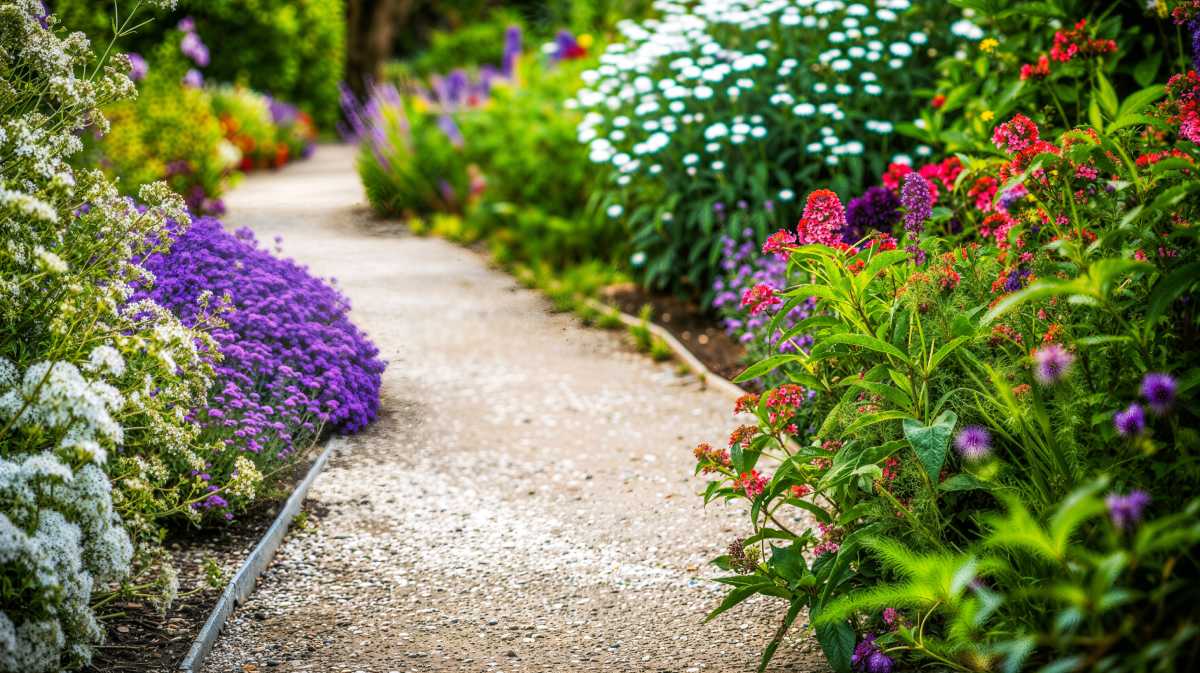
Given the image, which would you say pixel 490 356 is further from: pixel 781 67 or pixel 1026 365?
pixel 1026 365

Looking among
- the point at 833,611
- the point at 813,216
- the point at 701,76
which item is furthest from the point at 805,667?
the point at 701,76

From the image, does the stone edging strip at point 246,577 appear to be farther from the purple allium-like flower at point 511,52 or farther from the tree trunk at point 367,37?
the tree trunk at point 367,37

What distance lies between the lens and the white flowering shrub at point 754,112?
5832mm

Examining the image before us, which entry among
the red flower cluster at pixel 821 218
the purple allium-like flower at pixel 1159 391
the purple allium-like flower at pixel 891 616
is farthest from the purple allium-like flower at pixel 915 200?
the purple allium-like flower at pixel 1159 391

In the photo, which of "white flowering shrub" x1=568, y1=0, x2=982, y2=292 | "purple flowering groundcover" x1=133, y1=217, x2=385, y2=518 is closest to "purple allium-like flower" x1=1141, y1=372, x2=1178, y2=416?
"purple flowering groundcover" x1=133, y1=217, x2=385, y2=518

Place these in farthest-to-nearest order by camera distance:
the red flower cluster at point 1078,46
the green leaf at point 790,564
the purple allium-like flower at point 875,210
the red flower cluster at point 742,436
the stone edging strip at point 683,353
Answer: the stone edging strip at point 683,353
the purple allium-like flower at point 875,210
the red flower cluster at point 1078,46
the red flower cluster at point 742,436
the green leaf at point 790,564

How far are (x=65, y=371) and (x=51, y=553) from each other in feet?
1.32

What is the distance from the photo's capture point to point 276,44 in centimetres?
1556

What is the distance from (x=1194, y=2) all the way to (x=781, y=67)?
3.10 meters

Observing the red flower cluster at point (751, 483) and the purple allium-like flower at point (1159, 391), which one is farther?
the red flower cluster at point (751, 483)

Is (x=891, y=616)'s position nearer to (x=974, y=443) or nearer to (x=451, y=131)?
(x=974, y=443)

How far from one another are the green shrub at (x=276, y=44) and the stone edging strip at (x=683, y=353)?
862cm

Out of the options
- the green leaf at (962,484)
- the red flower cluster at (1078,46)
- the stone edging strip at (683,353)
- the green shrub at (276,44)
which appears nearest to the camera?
the green leaf at (962,484)

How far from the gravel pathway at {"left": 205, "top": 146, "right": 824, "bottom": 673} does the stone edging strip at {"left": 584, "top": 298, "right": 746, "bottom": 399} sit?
8 cm
